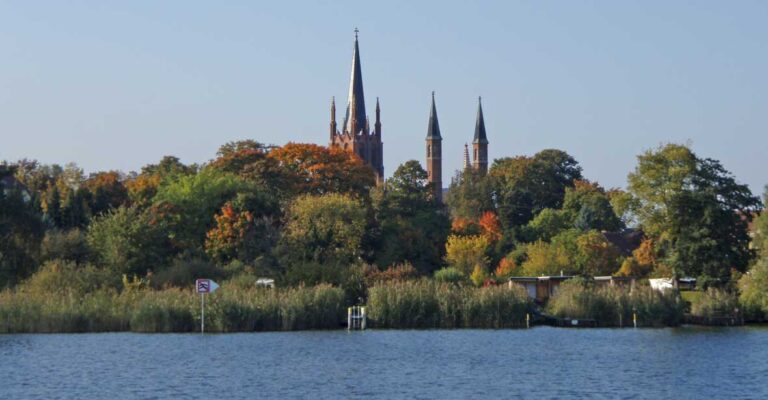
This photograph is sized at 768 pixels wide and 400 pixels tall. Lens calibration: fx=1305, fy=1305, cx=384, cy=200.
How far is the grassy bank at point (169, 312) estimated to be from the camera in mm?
63531

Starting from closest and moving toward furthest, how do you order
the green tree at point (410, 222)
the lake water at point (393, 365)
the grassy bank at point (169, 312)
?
1. the lake water at point (393, 365)
2. the grassy bank at point (169, 312)
3. the green tree at point (410, 222)

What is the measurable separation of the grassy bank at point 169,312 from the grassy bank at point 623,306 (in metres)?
12.9

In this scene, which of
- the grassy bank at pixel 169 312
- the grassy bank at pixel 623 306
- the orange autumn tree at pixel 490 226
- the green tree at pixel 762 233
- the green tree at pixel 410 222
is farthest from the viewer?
the orange autumn tree at pixel 490 226

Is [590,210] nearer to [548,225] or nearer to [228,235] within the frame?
[548,225]

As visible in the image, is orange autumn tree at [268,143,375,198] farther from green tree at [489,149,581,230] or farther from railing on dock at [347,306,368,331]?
railing on dock at [347,306,368,331]

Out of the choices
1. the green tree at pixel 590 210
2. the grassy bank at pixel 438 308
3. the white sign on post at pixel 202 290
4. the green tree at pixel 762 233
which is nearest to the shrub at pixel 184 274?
the white sign on post at pixel 202 290

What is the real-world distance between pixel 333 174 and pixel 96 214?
2282 centimetres

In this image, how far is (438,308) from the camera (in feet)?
217

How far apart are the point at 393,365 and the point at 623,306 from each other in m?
21.9

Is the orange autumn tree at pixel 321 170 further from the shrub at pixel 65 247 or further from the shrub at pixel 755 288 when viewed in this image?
the shrub at pixel 755 288

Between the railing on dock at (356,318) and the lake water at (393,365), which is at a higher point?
the railing on dock at (356,318)

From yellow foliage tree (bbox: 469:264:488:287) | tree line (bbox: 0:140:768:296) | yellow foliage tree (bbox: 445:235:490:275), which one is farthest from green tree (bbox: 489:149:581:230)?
yellow foliage tree (bbox: 469:264:488:287)

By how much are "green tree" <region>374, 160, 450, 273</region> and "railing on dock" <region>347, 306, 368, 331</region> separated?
22.3 m

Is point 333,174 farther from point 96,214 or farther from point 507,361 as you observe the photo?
point 507,361
